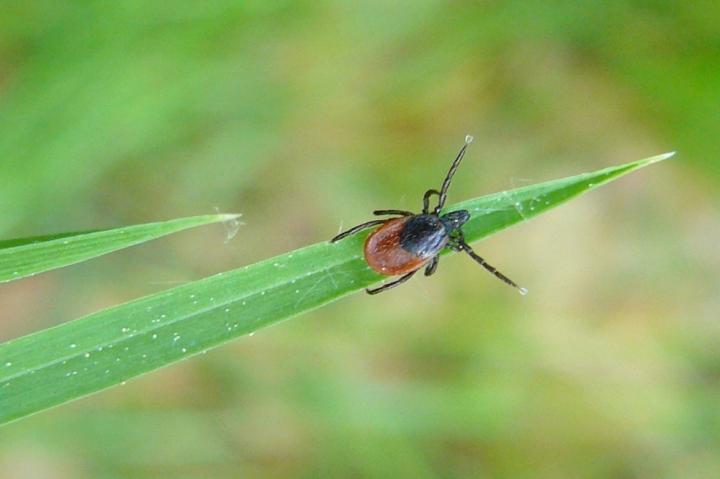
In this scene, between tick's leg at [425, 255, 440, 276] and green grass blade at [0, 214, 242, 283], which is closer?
green grass blade at [0, 214, 242, 283]

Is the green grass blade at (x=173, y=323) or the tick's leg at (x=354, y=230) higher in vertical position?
the tick's leg at (x=354, y=230)

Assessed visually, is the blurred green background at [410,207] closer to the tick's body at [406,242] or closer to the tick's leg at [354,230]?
the tick's body at [406,242]

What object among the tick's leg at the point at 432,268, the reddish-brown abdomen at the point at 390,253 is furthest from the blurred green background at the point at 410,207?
the reddish-brown abdomen at the point at 390,253

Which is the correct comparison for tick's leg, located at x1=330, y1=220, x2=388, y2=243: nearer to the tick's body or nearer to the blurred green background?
the tick's body

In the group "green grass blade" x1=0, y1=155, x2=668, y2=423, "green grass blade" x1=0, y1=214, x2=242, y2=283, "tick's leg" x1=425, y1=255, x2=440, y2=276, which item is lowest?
"green grass blade" x1=0, y1=155, x2=668, y2=423

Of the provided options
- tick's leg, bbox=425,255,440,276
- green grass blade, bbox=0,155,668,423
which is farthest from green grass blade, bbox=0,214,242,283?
tick's leg, bbox=425,255,440,276

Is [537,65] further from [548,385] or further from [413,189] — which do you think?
[548,385]
